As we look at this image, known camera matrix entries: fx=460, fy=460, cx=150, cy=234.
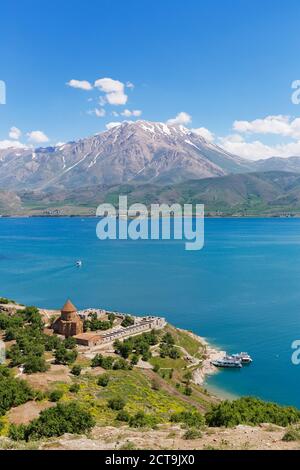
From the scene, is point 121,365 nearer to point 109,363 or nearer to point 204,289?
point 109,363

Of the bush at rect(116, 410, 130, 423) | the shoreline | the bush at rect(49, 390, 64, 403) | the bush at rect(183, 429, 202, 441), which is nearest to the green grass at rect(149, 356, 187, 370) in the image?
the shoreline

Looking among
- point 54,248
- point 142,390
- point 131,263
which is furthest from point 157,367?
point 54,248

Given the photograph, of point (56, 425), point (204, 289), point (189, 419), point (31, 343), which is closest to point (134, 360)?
point (31, 343)

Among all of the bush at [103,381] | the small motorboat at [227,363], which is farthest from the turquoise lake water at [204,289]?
the bush at [103,381]

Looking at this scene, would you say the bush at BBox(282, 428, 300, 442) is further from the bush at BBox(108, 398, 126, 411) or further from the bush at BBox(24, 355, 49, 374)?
the bush at BBox(24, 355, 49, 374)

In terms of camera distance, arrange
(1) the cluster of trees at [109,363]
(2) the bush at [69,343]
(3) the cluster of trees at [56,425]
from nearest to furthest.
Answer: (3) the cluster of trees at [56,425] → (1) the cluster of trees at [109,363] → (2) the bush at [69,343]

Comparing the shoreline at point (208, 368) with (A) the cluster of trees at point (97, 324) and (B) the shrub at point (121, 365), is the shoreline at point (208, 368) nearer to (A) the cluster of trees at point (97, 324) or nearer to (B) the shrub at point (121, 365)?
(B) the shrub at point (121, 365)
